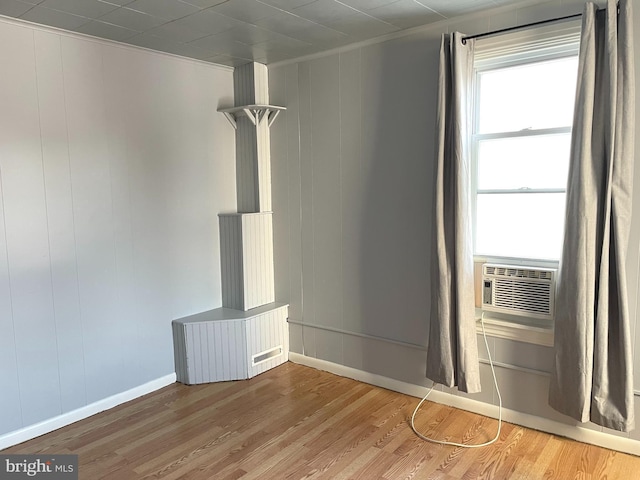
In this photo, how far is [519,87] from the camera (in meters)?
2.71

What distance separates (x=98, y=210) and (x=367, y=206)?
5.69 feet

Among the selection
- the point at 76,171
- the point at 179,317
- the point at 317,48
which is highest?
the point at 317,48

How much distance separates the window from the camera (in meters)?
2.56

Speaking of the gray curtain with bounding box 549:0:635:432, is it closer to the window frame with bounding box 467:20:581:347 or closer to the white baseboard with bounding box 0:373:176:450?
the window frame with bounding box 467:20:581:347

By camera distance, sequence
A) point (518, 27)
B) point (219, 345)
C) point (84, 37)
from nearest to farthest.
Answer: point (518, 27), point (84, 37), point (219, 345)

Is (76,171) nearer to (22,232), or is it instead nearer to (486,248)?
(22,232)

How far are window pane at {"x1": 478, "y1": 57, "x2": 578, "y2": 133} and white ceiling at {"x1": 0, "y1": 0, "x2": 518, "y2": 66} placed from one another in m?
0.40

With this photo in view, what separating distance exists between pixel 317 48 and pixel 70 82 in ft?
5.20

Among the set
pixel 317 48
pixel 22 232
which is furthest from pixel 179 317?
pixel 317 48

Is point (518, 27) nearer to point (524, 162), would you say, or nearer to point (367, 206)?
point (524, 162)

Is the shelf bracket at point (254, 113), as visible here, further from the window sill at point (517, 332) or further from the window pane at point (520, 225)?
the window sill at point (517, 332)

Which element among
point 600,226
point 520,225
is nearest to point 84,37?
point 520,225

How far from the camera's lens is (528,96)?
8.80ft

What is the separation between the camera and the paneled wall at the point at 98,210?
2660 millimetres
